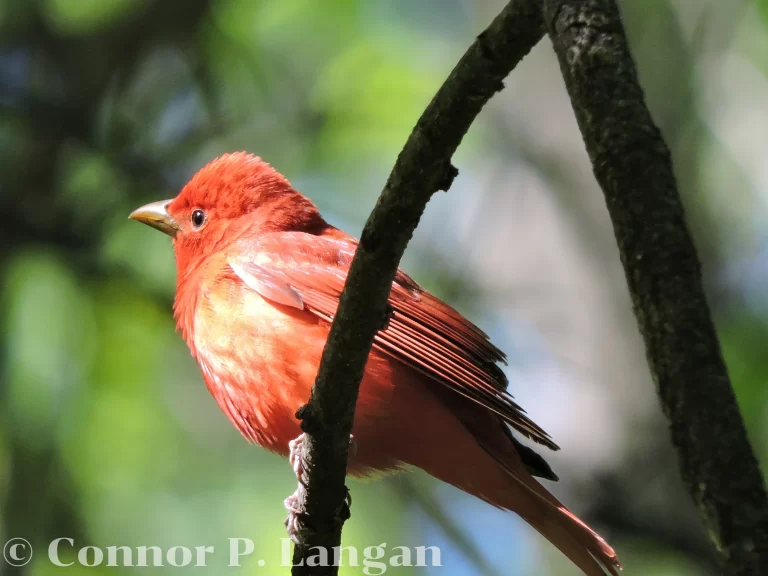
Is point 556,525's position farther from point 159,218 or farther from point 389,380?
point 159,218

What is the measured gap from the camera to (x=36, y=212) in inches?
294

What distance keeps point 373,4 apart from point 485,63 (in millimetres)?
6944

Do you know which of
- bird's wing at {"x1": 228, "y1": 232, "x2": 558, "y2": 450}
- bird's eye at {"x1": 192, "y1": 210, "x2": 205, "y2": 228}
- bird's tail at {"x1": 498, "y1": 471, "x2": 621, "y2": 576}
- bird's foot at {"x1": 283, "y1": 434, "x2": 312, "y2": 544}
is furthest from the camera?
bird's eye at {"x1": 192, "y1": 210, "x2": 205, "y2": 228}

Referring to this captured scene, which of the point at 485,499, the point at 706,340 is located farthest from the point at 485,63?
the point at 485,499

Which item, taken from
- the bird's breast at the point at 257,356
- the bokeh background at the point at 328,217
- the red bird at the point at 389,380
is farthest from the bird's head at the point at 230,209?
the bokeh background at the point at 328,217

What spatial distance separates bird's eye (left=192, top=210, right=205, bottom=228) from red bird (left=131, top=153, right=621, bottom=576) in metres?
0.75

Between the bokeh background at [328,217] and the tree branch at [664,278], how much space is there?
3971 millimetres

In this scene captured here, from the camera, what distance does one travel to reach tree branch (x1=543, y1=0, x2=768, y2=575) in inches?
55.3

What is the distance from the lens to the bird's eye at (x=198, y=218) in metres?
5.30

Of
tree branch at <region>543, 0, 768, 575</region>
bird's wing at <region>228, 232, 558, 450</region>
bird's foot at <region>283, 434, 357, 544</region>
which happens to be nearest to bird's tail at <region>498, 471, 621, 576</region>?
bird's wing at <region>228, 232, 558, 450</region>

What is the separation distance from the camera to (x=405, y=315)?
4188 millimetres

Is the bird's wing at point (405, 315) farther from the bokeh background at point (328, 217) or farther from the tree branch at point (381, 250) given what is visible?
the bokeh background at point (328, 217)

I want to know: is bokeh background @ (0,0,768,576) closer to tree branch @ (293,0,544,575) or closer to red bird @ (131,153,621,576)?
red bird @ (131,153,621,576)

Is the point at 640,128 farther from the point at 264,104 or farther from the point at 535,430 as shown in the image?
the point at 264,104
